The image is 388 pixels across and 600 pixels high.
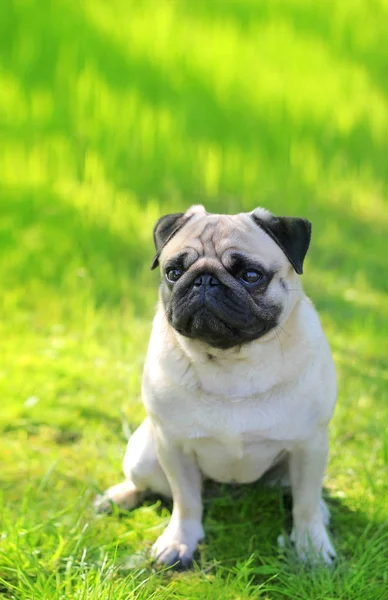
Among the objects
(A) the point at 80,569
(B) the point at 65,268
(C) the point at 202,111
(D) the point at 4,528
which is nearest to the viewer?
(A) the point at 80,569

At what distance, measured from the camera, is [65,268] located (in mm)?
4754

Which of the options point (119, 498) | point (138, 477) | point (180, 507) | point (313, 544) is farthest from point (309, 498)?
point (119, 498)

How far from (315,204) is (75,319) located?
200cm

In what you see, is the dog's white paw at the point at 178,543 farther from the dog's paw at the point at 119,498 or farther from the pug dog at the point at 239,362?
the dog's paw at the point at 119,498

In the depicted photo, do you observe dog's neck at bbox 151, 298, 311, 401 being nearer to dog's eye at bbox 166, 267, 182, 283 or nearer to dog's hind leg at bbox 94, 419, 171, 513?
dog's eye at bbox 166, 267, 182, 283

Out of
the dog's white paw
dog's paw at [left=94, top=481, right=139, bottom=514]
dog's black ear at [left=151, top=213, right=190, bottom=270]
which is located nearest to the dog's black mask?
dog's black ear at [left=151, top=213, right=190, bottom=270]

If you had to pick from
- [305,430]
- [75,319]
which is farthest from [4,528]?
[75,319]

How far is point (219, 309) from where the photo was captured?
7.84 feet

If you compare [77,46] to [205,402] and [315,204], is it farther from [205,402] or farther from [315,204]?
[205,402]

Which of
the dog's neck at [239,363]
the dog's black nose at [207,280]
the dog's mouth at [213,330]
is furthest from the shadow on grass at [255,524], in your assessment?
the dog's black nose at [207,280]

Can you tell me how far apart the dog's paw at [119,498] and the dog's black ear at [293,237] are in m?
1.17

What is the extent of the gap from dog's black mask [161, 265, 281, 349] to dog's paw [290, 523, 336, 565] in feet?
2.51

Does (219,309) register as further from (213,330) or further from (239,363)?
(239,363)

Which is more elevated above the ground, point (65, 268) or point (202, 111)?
point (202, 111)
